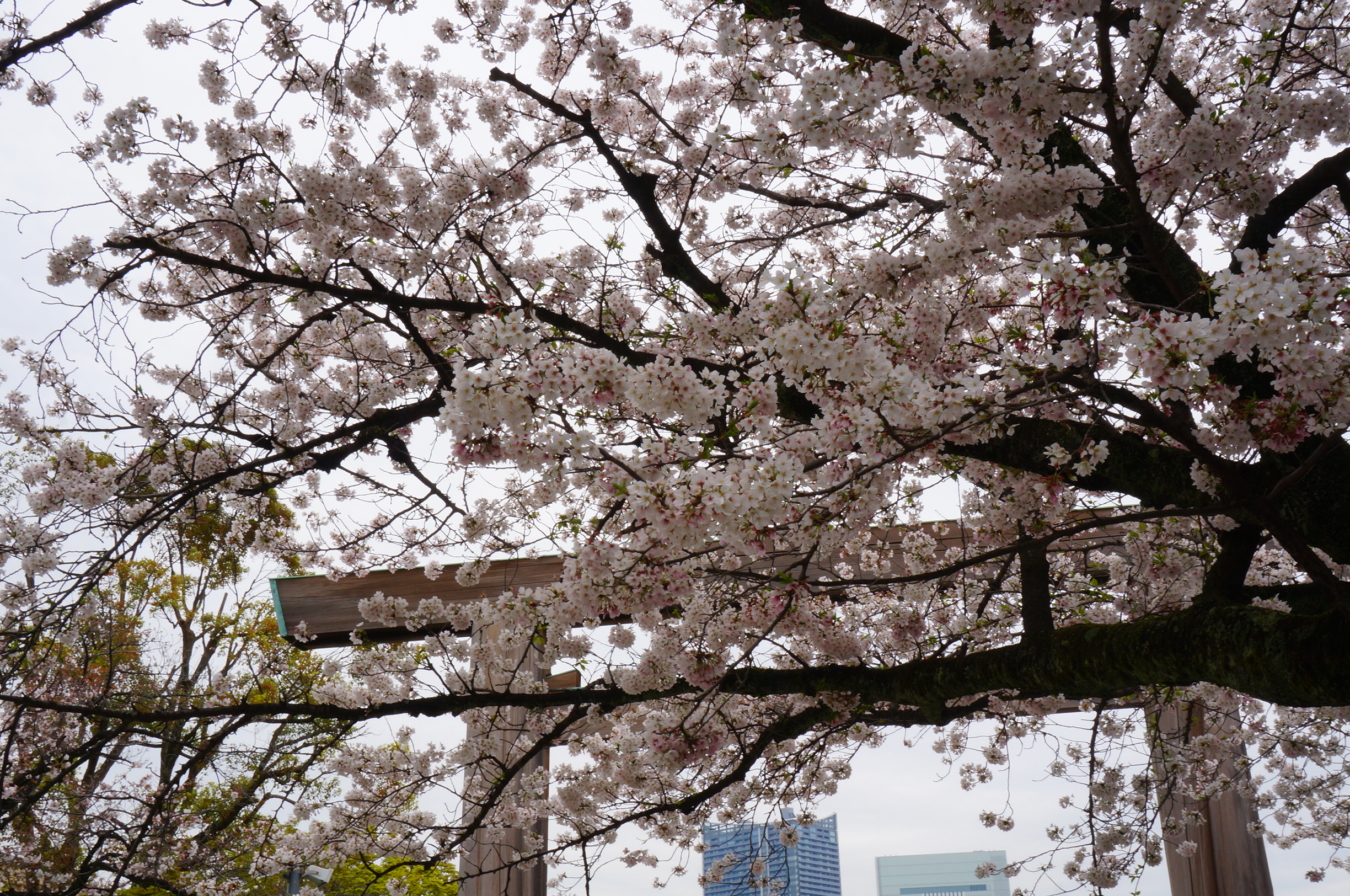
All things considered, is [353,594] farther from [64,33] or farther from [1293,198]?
[1293,198]

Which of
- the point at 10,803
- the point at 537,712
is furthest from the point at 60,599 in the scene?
the point at 537,712

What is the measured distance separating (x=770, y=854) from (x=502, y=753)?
1.78m

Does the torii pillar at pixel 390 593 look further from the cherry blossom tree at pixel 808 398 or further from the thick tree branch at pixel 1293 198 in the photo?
the thick tree branch at pixel 1293 198

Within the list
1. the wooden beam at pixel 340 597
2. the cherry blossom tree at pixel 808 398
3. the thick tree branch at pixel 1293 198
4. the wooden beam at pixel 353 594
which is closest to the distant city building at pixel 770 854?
the cherry blossom tree at pixel 808 398

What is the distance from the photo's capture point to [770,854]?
5.11m

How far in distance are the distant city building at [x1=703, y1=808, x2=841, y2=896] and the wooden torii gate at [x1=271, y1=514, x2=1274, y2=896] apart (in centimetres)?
124

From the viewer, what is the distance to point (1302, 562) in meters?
2.06

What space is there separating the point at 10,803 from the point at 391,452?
6.77 ft

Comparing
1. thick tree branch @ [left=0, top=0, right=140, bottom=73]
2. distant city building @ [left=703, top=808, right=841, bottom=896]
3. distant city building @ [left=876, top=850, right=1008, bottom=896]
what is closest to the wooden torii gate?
distant city building @ [left=703, top=808, right=841, bottom=896]

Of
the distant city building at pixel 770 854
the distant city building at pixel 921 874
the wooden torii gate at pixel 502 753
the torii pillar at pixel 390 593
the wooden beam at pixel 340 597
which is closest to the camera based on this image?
the distant city building at pixel 770 854

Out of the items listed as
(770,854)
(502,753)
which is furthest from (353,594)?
(770,854)

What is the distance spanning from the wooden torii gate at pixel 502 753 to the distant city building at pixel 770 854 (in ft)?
4.07

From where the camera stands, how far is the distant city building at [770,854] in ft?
17.1

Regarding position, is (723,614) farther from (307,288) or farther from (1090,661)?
(307,288)
